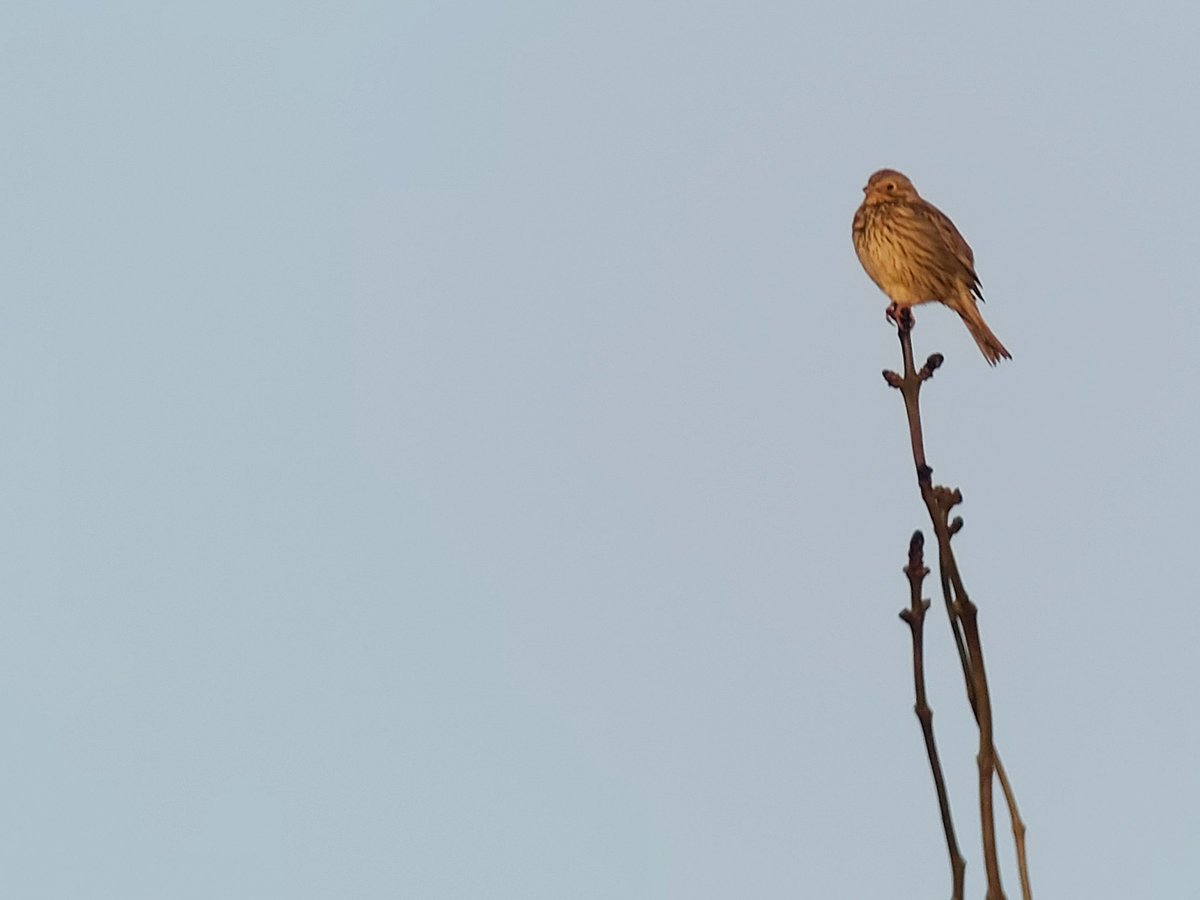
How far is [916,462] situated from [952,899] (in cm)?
66

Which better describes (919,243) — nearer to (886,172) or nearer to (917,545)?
(886,172)

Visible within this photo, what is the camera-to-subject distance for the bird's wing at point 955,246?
1053 centimetres

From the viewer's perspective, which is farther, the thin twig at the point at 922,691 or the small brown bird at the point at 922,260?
the small brown bird at the point at 922,260

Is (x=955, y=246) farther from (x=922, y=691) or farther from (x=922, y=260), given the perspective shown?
(x=922, y=691)

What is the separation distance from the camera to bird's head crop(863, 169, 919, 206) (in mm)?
11078

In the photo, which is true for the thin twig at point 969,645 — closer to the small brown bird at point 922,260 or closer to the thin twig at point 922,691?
the thin twig at point 922,691

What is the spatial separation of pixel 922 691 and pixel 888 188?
29.8 ft

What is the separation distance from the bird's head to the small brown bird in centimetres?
12

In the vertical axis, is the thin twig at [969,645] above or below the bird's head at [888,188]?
below

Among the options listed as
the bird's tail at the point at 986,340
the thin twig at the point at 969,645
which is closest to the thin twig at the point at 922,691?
the thin twig at the point at 969,645

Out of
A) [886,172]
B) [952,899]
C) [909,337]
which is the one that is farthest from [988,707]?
[886,172]

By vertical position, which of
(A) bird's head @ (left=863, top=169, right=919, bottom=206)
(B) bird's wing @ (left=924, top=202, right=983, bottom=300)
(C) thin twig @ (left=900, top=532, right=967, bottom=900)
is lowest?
(C) thin twig @ (left=900, top=532, right=967, bottom=900)

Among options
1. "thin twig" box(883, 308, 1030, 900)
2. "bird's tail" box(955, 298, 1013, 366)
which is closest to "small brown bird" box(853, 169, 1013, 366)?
"bird's tail" box(955, 298, 1013, 366)

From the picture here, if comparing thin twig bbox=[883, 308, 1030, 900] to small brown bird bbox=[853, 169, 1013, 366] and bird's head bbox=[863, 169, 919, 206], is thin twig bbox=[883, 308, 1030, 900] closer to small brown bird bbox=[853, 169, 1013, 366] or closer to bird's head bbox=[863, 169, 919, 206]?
small brown bird bbox=[853, 169, 1013, 366]
